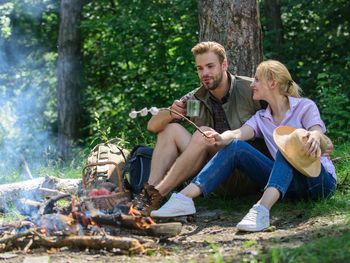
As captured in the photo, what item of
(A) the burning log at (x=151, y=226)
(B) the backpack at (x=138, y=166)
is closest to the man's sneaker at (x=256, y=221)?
(A) the burning log at (x=151, y=226)

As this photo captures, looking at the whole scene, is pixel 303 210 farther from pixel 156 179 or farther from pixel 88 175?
pixel 88 175

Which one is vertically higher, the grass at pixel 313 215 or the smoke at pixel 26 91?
the smoke at pixel 26 91

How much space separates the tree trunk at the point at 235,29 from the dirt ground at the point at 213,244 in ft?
6.98

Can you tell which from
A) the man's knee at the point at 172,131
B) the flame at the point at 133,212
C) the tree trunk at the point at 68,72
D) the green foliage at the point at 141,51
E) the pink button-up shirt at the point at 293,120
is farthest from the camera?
the tree trunk at the point at 68,72

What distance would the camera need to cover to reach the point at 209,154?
5.38 metres

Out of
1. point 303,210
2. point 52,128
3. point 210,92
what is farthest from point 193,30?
point 303,210

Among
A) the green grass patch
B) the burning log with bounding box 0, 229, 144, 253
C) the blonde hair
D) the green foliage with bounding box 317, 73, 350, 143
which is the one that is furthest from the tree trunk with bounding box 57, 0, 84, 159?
the green grass patch

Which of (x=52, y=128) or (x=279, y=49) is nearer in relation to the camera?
(x=279, y=49)

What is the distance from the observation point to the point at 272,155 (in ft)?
17.4

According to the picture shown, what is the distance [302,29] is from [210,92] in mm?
6178

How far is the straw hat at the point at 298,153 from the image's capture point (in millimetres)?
4809

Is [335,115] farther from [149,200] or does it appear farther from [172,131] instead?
[149,200]

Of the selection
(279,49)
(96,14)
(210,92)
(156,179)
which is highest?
(96,14)

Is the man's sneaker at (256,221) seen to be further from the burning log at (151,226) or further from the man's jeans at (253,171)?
the burning log at (151,226)
